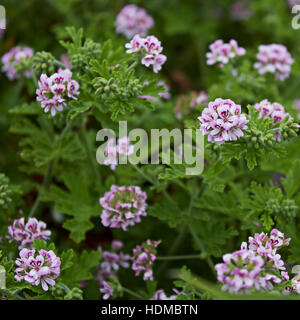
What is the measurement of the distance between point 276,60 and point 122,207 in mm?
1793

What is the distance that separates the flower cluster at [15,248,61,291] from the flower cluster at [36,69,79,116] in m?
0.84

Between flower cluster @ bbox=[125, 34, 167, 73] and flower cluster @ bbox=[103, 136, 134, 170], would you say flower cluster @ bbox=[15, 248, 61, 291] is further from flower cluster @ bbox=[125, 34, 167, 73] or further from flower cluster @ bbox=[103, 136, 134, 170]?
flower cluster @ bbox=[125, 34, 167, 73]

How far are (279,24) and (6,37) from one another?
311 cm

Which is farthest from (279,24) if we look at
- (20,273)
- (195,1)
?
(20,273)

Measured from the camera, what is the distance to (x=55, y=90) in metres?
2.61

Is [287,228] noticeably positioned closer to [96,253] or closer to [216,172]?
[216,172]

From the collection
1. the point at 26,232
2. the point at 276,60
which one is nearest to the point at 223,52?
the point at 276,60

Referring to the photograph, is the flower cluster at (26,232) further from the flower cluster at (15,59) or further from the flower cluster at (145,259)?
the flower cluster at (15,59)

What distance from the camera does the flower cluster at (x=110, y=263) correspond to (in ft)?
10.4

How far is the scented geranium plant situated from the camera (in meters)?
2.42

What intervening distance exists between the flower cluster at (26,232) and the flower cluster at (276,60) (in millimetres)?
2148
